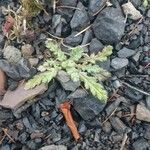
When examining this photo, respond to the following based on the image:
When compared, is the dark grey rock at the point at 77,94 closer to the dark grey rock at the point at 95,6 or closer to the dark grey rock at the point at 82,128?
the dark grey rock at the point at 82,128

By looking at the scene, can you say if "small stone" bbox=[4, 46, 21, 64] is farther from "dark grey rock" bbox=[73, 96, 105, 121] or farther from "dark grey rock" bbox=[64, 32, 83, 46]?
"dark grey rock" bbox=[73, 96, 105, 121]

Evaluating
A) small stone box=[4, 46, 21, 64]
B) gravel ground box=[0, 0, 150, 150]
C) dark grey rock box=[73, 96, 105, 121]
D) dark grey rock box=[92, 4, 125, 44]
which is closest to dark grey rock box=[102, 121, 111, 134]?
gravel ground box=[0, 0, 150, 150]

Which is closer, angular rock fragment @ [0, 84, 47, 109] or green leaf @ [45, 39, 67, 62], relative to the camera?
angular rock fragment @ [0, 84, 47, 109]

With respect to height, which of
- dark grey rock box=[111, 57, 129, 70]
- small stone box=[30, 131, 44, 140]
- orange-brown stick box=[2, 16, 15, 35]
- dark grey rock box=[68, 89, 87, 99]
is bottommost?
small stone box=[30, 131, 44, 140]

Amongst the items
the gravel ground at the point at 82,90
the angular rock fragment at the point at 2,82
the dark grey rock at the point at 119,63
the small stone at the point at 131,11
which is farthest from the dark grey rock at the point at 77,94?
the small stone at the point at 131,11

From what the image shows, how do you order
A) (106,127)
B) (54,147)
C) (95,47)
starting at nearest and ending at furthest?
1. (54,147)
2. (106,127)
3. (95,47)

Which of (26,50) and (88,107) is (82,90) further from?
(26,50)

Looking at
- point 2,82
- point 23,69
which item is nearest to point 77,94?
point 23,69
